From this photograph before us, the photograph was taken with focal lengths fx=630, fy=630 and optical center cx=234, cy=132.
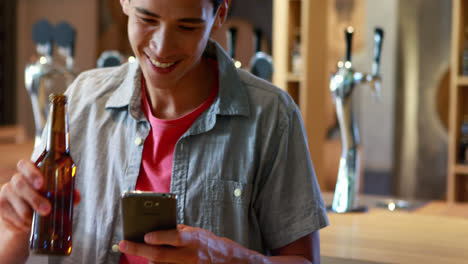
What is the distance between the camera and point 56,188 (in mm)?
1126

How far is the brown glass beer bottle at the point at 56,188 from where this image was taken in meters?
1.09

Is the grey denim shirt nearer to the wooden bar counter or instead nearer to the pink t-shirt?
the pink t-shirt

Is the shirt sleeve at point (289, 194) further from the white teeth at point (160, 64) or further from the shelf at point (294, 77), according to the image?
the shelf at point (294, 77)

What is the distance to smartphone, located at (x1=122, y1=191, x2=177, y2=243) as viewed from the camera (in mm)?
993

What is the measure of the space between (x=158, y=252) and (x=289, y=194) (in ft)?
1.25

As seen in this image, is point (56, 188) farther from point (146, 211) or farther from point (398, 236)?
point (398, 236)

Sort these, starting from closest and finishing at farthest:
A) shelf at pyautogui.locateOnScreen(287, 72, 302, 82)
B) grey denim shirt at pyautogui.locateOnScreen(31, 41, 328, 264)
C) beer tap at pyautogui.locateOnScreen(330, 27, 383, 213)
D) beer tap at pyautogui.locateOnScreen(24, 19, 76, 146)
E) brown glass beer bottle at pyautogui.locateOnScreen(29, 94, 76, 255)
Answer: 1. brown glass beer bottle at pyautogui.locateOnScreen(29, 94, 76, 255)
2. grey denim shirt at pyautogui.locateOnScreen(31, 41, 328, 264)
3. beer tap at pyautogui.locateOnScreen(330, 27, 383, 213)
4. beer tap at pyautogui.locateOnScreen(24, 19, 76, 146)
5. shelf at pyautogui.locateOnScreen(287, 72, 302, 82)

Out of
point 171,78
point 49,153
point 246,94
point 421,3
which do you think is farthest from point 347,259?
point 421,3

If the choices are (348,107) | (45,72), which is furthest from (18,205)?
(45,72)

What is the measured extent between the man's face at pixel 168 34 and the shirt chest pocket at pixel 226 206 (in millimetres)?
243

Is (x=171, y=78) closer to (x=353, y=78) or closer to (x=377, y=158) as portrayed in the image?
(x=353, y=78)

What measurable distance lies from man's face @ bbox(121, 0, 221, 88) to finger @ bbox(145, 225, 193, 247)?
0.35 metres

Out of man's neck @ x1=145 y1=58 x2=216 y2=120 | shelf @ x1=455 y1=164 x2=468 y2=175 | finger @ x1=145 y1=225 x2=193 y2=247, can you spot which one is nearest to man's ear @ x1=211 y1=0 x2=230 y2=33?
man's neck @ x1=145 y1=58 x2=216 y2=120

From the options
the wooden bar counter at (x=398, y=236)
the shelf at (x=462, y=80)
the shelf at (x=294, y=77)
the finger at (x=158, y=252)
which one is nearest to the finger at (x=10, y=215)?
the finger at (x=158, y=252)
